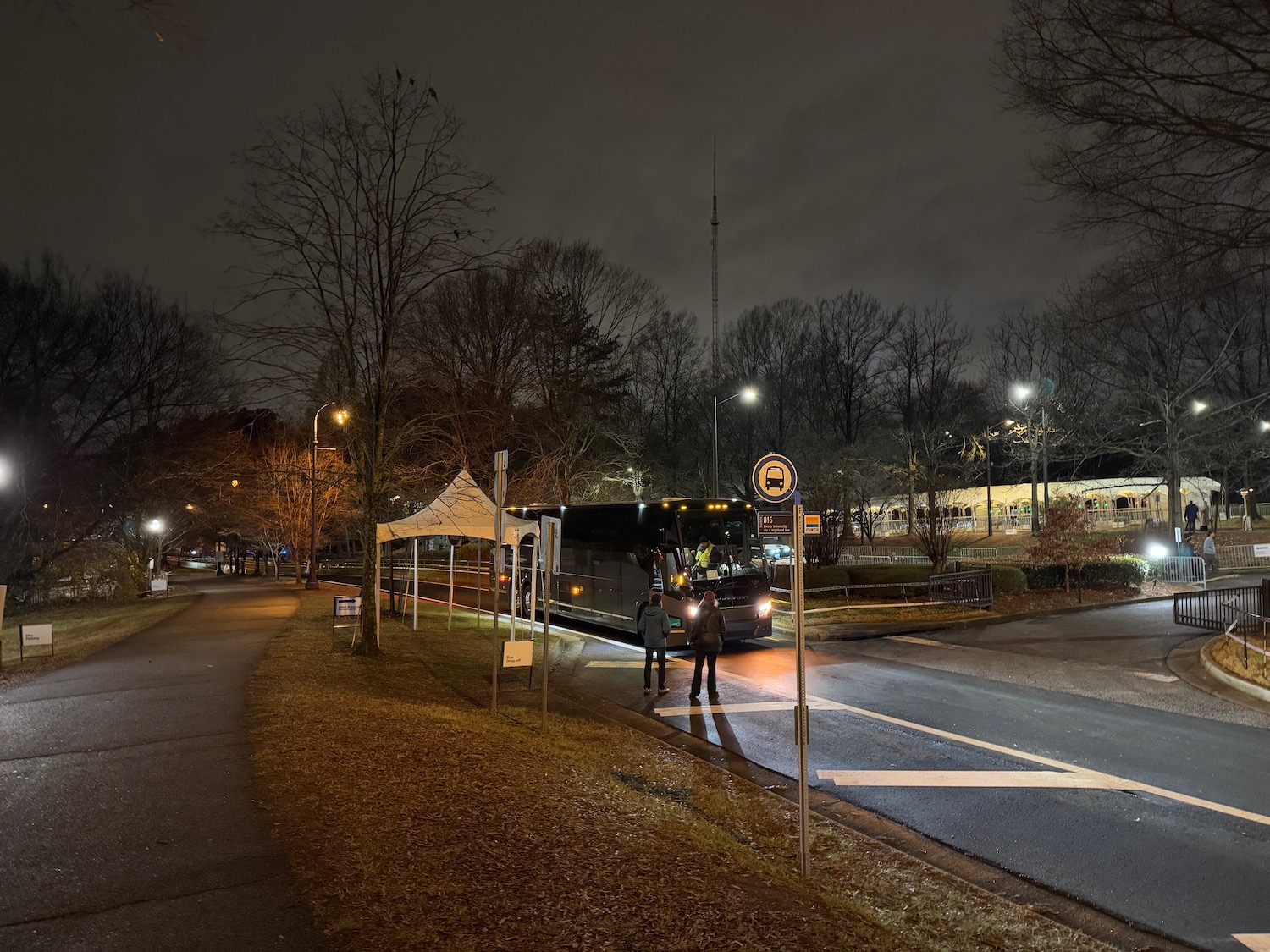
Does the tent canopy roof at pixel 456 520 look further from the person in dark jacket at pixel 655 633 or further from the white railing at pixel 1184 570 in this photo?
the white railing at pixel 1184 570

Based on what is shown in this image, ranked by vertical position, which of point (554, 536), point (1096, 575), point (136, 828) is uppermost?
point (554, 536)

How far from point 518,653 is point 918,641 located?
415 inches

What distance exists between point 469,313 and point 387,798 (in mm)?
30490

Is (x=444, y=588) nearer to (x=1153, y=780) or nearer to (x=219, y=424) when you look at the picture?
(x=219, y=424)

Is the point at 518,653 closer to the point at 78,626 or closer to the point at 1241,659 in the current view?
the point at 1241,659

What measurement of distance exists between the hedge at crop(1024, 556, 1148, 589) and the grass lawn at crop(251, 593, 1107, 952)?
790 inches

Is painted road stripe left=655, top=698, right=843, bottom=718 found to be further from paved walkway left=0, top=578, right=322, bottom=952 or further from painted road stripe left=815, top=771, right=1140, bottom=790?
paved walkway left=0, top=578, right=322, bottom=952

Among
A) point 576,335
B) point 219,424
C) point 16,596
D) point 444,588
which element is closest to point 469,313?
point 576,335

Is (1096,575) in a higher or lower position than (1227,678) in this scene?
higher

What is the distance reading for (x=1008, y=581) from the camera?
78.8 feet

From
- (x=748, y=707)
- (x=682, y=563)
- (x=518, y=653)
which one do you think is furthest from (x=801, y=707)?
(x=682, y=563)

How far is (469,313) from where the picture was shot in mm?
34594

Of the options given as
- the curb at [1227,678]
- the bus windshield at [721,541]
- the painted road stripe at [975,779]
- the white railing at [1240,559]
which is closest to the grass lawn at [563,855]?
the painted road stripe at [975,779]

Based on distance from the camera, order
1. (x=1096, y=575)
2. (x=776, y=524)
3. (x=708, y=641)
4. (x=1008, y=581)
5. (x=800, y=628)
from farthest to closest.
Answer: (x=1096, y=575)
(x=1008, y=581)
(x=708, y=641)
(x=776, y=524)
(x=800, y=628)
